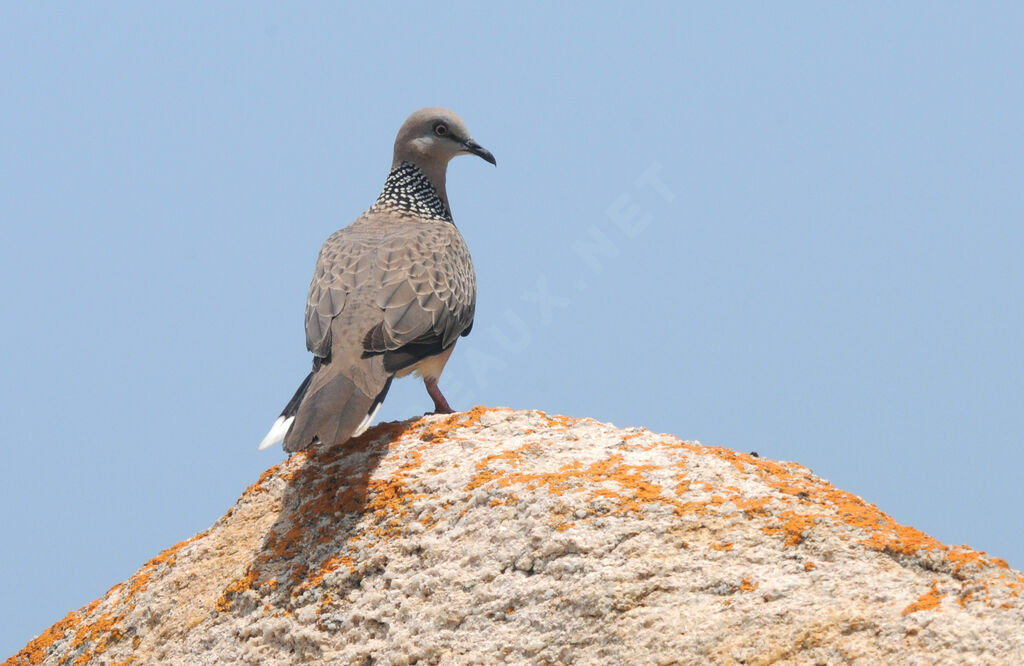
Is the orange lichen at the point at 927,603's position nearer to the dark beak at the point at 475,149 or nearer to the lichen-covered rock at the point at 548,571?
the lichen-covered rock at the point at 548,571

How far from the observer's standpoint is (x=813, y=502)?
15.4 ft

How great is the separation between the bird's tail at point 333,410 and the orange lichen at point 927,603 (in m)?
2.69

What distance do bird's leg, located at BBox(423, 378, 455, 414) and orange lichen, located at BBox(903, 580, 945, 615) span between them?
3.62 m

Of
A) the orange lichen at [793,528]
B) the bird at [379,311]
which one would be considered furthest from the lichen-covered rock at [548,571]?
the bird at [379,311]

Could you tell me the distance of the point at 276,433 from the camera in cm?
595

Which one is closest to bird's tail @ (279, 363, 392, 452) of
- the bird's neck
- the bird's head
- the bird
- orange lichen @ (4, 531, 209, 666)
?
the bird

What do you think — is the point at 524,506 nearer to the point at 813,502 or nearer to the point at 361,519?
the point at 361,519

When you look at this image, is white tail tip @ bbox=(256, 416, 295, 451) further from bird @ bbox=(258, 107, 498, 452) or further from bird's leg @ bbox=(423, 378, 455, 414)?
bird's leg @ bbox=(423, 378, 455, 414)

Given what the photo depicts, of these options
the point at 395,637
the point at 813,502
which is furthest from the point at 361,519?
the point at 813,502

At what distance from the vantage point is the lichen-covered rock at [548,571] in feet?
13.3

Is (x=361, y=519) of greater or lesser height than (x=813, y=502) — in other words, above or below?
below

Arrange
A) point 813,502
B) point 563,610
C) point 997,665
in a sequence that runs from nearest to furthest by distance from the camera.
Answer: point 997,665 → point 563,610 → point 813,502

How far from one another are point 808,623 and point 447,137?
6.24 meters

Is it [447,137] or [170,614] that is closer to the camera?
[170,614]
